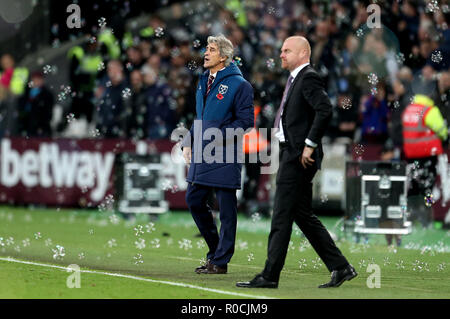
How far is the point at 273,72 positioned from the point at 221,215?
9269 mm

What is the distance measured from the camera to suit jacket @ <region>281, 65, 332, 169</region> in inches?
400

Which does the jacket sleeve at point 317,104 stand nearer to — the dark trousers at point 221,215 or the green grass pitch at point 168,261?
the green grass pitch at point 168,261

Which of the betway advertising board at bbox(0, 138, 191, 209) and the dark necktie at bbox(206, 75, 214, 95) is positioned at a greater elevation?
the dark necktie at bbox(206, 75, 214, 95)

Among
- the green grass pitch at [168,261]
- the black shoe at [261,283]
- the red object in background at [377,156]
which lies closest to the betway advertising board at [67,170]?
the green grass pitch at [168,261]

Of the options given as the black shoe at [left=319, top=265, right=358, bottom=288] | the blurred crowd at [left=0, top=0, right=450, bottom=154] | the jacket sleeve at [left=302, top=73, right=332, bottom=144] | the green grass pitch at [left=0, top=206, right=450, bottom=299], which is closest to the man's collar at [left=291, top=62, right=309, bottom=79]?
the jacket sleeve at [left=302, top=73, right=332, bottom=144]

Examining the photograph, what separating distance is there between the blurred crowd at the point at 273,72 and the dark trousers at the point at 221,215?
6.96 meters

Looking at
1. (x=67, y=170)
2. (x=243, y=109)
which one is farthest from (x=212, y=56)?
(x=67, y=170)

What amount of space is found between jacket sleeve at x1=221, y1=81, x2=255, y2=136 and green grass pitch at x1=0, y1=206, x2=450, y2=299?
1.56m

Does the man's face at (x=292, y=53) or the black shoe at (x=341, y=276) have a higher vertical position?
the man's face at (x=292, y=53)

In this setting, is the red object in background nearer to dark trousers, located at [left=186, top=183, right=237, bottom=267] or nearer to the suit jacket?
dark trousers, located at [left=186, top=183, right=237, bottom=267]

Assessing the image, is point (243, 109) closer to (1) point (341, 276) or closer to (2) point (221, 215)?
(2) point (221, 215)

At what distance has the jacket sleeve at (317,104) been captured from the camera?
33.2ft

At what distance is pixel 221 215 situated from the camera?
11641mm
